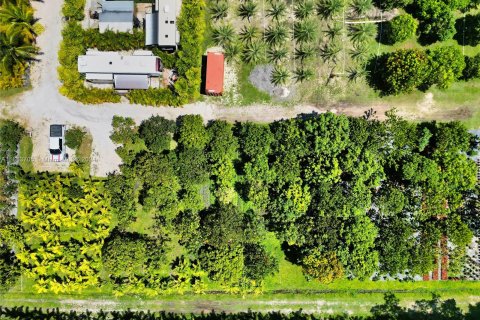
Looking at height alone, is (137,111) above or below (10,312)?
above

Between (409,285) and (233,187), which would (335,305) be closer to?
(409,285)

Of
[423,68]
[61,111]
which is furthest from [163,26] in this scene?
[423,68]

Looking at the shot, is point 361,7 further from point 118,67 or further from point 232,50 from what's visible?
point 118,67

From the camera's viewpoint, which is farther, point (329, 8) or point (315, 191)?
point (329, 8)

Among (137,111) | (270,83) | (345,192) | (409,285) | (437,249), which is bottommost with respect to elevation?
(409,285)

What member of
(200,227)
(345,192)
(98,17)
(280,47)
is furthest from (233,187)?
(98,17)
